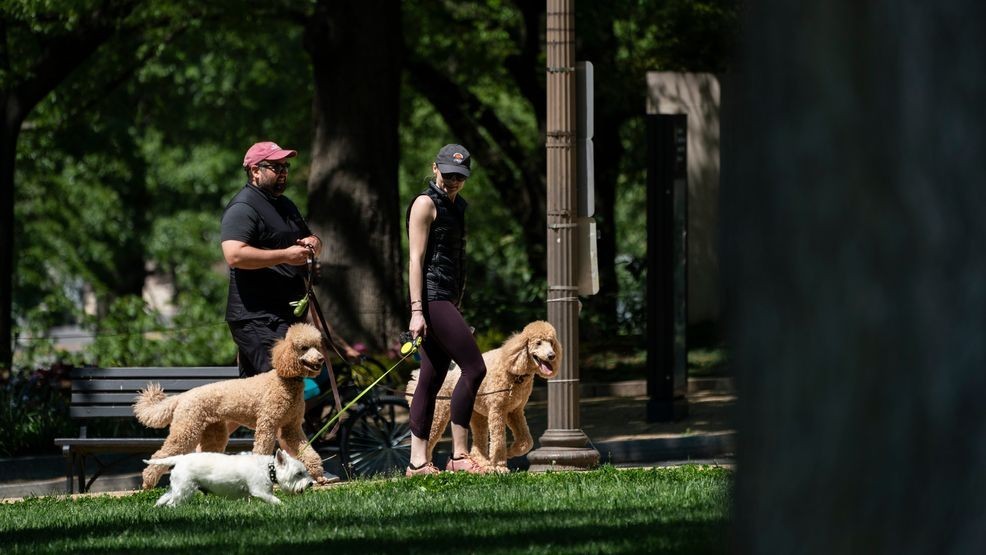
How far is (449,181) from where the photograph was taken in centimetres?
984

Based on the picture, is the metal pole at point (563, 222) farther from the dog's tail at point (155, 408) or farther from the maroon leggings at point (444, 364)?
the dog's tail at point (155, 408)

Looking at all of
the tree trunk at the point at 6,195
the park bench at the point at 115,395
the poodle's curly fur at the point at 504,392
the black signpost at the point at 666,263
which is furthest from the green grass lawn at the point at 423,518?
the tree trunk at the point at 6,195

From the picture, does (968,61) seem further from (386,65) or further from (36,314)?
(36,314)

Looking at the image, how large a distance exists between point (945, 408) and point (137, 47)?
69.6ft

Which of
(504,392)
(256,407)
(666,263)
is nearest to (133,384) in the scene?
(256,407)

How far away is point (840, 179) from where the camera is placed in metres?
2.69

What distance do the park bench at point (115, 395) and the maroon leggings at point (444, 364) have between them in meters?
1.44

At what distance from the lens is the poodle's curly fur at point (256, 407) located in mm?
9305

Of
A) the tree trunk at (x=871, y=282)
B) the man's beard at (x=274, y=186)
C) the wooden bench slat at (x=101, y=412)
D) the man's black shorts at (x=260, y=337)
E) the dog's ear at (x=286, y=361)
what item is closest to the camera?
the tree trunk at (x=871, y=282)

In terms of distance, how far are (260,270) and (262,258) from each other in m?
0.27

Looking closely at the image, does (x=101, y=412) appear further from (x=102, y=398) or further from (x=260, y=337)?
(x=260, y=337)

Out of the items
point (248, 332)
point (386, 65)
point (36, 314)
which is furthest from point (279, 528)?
point (36, 314)

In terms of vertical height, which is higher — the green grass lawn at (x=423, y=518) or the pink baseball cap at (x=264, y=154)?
the pink baseball cap at (x=264, y=154)

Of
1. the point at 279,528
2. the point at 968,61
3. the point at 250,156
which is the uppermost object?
the point at 250,156
